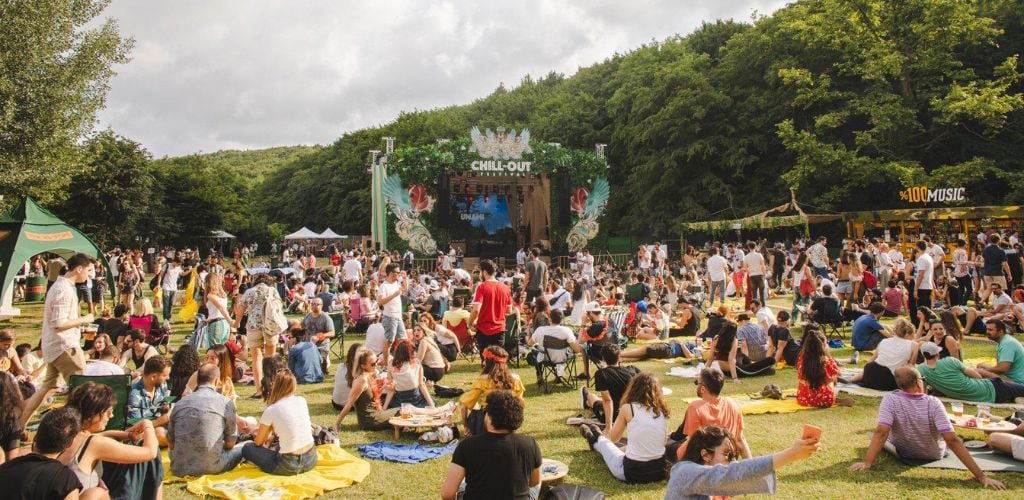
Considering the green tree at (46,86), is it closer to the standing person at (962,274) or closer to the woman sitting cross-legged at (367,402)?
the woman sitting cross-legged at (367,402)

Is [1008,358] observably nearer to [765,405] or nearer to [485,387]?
[765,405]

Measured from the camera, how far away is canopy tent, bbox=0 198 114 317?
10805 millimetres

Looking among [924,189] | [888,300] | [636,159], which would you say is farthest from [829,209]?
[888,300]

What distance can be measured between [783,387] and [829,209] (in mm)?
20277

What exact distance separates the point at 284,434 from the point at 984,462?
5346mm

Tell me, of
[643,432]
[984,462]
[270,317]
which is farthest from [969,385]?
[270,317]

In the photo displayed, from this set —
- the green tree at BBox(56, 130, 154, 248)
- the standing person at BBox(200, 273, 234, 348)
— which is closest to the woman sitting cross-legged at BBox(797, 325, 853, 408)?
the standing person at BBox(200, 273, 234, 348)

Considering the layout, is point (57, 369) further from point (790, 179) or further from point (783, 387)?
point (790, 179)

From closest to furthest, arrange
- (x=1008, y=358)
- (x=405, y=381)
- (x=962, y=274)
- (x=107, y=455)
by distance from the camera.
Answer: (x=107, y=455), (x=1008, y=358), (x=405, y=381), (x=962, y=274)

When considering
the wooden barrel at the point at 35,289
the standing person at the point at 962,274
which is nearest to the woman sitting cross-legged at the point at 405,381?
the standing person at the point at 962,274

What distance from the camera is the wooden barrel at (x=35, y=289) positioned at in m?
17.8

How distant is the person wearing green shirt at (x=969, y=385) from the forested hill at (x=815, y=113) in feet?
61.7

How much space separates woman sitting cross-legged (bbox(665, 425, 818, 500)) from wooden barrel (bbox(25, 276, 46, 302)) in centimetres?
2041

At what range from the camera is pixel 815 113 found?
92.9 feet
